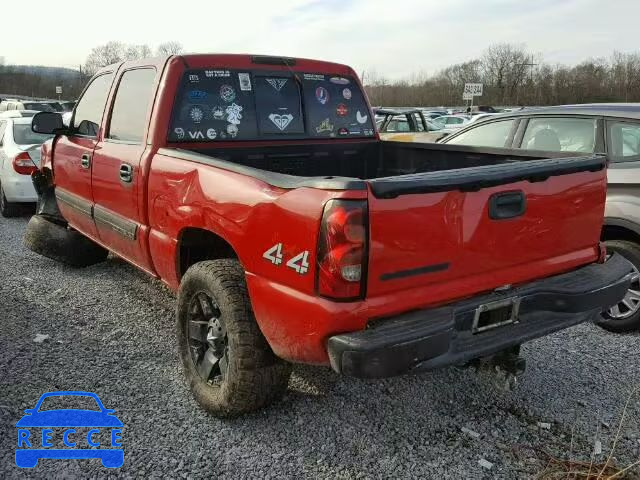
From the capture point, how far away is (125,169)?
12.5 feet

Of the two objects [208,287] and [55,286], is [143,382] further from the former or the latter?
[55,286]

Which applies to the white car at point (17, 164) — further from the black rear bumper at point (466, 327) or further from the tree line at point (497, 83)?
the tree line at point (497, 83)

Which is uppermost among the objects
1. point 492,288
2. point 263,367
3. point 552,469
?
point 492,288

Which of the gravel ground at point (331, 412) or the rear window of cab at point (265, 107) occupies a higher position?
the rear window of cab at point (265, 107)

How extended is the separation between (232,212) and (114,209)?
5.66 feet

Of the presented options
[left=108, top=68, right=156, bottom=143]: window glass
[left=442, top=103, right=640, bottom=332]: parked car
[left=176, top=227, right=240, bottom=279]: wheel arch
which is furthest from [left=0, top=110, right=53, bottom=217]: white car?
[left=442, top=103, right=640, bottom=332]: parked car

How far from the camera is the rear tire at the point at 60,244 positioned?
5.56m

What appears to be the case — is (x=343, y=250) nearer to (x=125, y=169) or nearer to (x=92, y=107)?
(x=125, y=169)

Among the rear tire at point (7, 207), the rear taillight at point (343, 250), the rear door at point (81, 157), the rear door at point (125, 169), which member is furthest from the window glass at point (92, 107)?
the rear tire at point (7, 207)

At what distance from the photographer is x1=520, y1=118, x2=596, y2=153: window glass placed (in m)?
4.65

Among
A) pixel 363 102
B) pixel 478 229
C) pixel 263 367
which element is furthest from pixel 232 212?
pixel 363 102

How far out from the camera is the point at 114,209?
4102 mm

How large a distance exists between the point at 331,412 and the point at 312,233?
4.22 ft

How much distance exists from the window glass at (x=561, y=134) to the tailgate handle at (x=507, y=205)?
2.24 m
